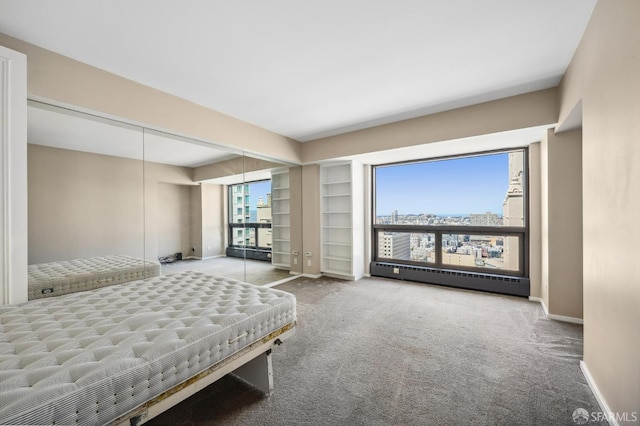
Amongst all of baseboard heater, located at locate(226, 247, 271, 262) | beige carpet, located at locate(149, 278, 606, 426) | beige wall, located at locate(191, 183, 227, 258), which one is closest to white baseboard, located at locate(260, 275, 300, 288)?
baseboard heater, located at locate(226, 247, 271, 262)

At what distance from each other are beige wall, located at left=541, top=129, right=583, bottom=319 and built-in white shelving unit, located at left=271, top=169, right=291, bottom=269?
4021 millimetres

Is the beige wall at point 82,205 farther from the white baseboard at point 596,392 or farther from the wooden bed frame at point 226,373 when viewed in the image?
the white baseboard at point 596,392

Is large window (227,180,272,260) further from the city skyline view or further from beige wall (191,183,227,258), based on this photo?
the city skyline view

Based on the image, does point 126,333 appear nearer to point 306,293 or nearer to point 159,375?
point 159,375

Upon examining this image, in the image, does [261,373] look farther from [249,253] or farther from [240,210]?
[240,210]

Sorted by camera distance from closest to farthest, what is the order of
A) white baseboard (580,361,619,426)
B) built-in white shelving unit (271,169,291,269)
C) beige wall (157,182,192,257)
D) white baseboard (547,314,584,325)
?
white baseboard (580,361,619,426), white baseboard (547,314,584,325), beige wall (157,182,192,257), built-in white shelving unit (271,169,291,269)

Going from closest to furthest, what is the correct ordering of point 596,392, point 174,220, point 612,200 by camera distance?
point 612,200, point 596,392, point 174,220

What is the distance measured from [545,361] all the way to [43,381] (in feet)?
10.7

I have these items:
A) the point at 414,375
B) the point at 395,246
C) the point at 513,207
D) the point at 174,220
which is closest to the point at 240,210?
the point at 174,220

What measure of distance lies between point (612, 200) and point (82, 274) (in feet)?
13.6

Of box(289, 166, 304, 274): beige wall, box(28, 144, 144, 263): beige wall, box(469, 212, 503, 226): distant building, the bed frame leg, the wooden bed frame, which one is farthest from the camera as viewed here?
box(289, 166, 304, 274): beige wall

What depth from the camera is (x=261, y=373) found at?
5.89 ft

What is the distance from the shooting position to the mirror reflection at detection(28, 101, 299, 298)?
7.50 feet

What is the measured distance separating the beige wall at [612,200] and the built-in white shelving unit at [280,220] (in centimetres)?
417
